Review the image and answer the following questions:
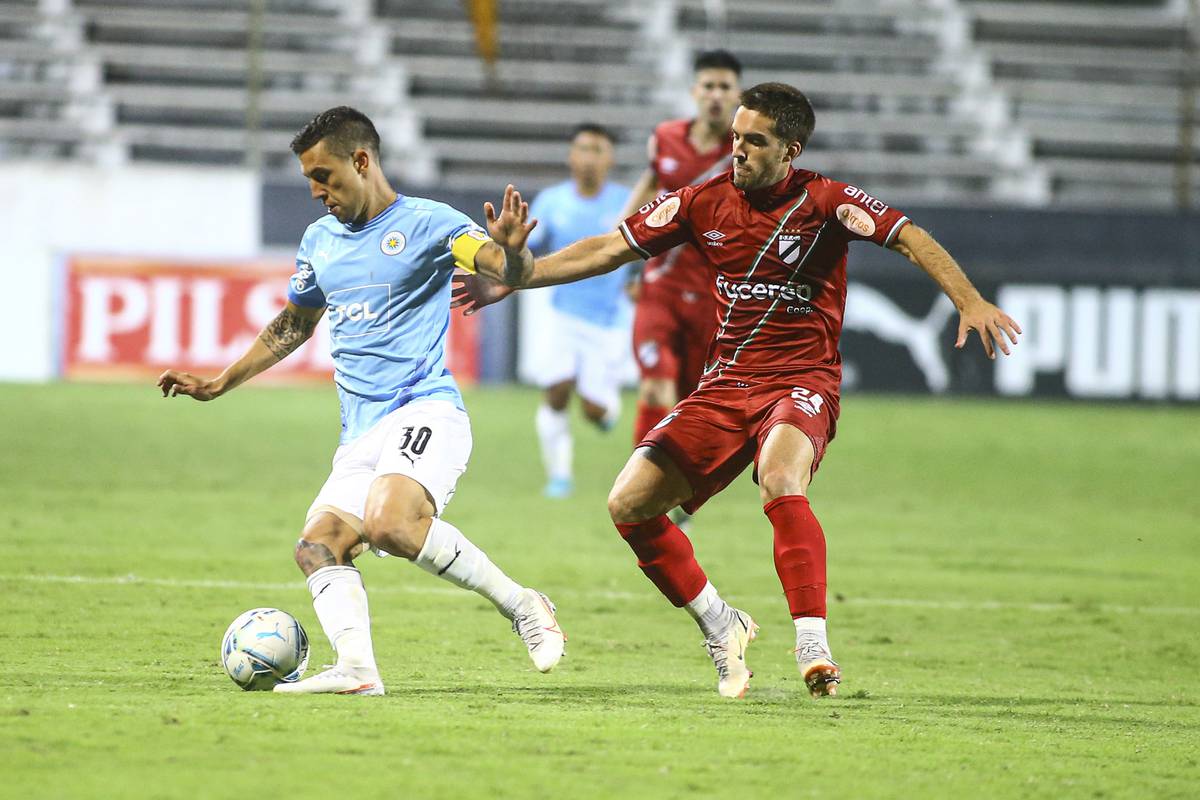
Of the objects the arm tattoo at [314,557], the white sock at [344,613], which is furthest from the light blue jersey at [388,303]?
the white sock at [344,613]

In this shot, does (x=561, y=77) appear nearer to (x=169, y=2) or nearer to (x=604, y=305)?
(x=169, y=2)

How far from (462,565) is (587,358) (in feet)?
23.8

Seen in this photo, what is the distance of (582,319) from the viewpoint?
12.7 meters

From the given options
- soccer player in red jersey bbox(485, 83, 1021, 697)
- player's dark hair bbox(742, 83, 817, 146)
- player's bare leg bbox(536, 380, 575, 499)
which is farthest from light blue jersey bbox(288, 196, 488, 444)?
player's bare leg bbox(536, 380, 575, 499)

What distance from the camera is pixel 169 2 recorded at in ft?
73.8

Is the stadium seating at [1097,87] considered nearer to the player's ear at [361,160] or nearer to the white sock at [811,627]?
the white sock at [811,627]

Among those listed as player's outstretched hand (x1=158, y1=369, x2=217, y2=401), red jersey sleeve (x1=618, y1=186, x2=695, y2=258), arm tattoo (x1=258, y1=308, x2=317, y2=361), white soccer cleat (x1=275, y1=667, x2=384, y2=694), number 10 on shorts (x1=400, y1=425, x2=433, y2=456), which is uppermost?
red jersey sleeve (x1=618, y1=186, x2=695, y2=258)

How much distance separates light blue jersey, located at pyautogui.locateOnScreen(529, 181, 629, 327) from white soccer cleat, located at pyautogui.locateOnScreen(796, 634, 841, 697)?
7.47 metres

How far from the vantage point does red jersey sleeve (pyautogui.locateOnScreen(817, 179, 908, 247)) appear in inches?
218

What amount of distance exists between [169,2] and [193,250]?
187 inches

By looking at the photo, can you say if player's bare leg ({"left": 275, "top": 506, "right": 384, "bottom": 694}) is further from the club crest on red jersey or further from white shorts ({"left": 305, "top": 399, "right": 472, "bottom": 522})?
the club crest on red jersey

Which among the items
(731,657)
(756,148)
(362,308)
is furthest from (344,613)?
(756,148)

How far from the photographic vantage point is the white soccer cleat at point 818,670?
5238 mm

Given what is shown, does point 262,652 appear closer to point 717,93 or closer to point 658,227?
point 658,227
